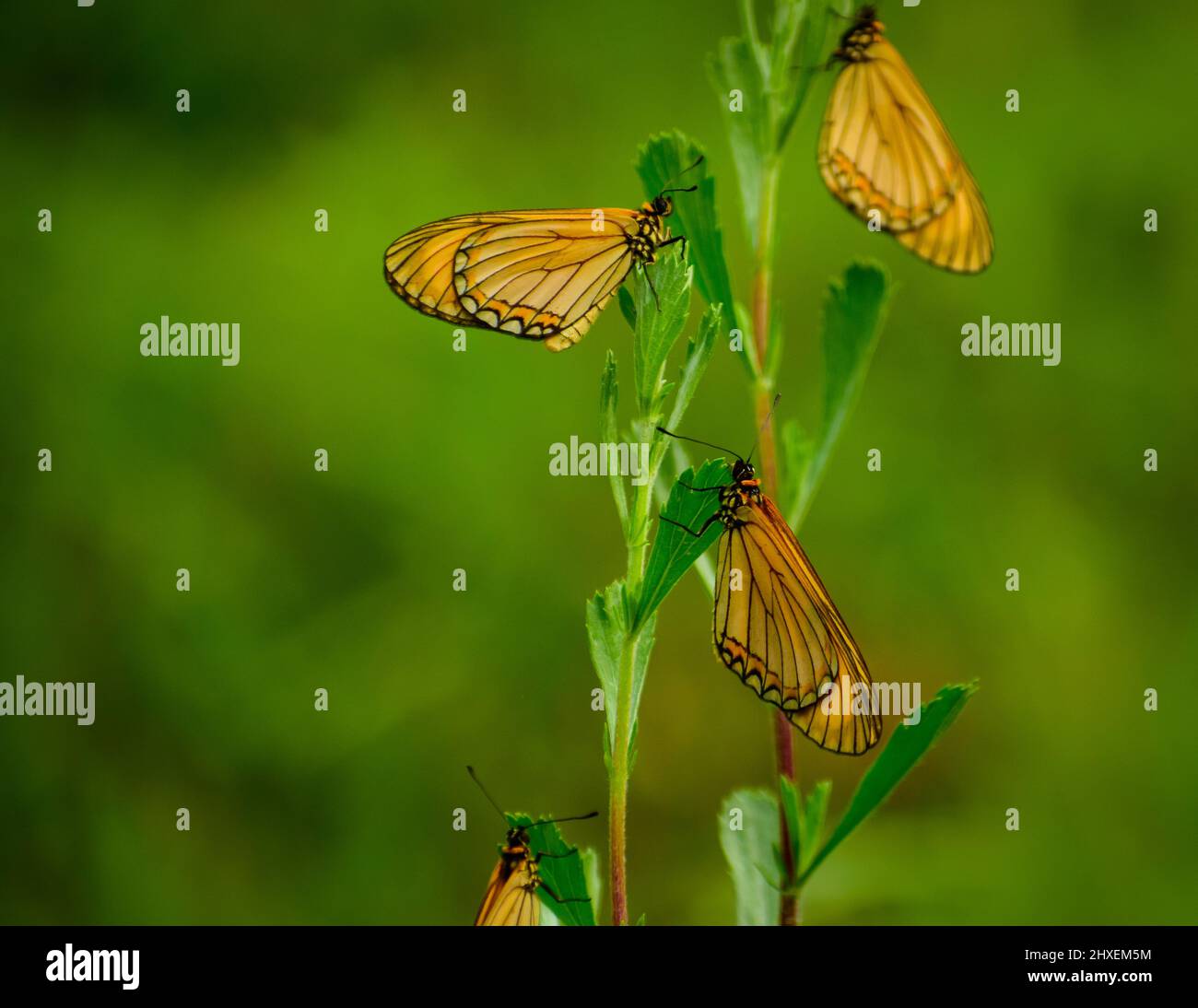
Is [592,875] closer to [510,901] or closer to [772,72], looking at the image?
[510,901]

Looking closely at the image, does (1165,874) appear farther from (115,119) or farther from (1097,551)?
(115,119)

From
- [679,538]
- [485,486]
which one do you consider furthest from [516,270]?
[485,486]

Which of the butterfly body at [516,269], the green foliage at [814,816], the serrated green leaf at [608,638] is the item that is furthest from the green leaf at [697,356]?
the green foliage at [814,816]

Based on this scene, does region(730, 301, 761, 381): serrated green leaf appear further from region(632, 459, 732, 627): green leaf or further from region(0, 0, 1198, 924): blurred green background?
region(0, 0, 1198, 924): blurred green background

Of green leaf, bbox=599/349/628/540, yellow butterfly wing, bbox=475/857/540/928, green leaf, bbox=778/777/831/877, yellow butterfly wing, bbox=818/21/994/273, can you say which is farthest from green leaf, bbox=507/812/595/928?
yellow butterfly wing, bbox=818/21/994/273
